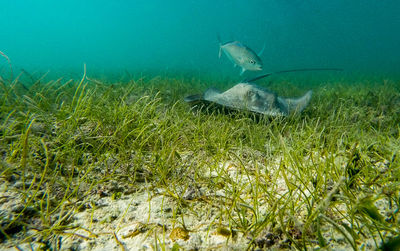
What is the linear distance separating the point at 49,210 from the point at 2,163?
590 mm

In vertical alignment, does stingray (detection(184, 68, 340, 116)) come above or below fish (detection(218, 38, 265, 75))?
below

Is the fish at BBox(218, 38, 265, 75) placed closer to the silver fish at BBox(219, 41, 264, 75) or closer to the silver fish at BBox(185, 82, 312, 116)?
the silver fish at BBox(219, 41, 264, 75)

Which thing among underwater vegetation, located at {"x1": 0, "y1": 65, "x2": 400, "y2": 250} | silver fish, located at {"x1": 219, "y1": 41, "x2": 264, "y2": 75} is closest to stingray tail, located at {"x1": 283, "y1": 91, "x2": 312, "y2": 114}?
underwater vegetation, located at {"x1": 0, "y1": 65, "x2": 400, "y2": 250}

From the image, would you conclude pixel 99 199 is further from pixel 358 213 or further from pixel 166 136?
pixel 358 213

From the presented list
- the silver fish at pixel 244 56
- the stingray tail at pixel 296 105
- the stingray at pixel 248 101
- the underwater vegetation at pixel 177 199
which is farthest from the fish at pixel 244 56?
the underwater vegetation at pixel 177 199

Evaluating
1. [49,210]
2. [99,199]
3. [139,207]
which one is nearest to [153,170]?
[139,207]

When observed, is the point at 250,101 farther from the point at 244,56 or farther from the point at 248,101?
the point at 244,56

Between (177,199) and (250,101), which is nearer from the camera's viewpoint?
(177,199)

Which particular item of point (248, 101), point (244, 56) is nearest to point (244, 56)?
point (244, 56)

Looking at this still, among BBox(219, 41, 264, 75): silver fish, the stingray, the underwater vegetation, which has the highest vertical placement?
BBox(219, 41, 264, 75): silver fish

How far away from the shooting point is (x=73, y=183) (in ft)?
4.97

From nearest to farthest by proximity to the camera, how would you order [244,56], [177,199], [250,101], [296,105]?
[177,199]
[250,101]
[296,105]
[244,56]

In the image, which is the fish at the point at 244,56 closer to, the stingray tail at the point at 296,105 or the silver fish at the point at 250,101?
the stingray tail at the point at 296,105

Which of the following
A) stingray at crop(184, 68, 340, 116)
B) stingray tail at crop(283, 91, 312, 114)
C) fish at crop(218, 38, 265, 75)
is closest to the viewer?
stingray at crop(184, 68, 340, 116)
